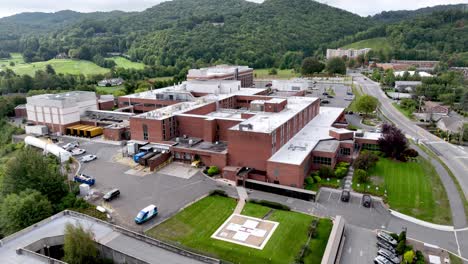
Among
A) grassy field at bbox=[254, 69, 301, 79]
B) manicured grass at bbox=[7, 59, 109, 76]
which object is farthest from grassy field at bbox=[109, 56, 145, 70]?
grassy field at bbox=[254, 69, 301, 79]

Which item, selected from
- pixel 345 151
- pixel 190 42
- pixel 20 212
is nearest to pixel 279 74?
pixel 190 42

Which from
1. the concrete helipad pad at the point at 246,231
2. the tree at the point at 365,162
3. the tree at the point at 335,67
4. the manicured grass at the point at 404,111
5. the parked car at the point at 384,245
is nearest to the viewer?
the parked car at the point at 384,245

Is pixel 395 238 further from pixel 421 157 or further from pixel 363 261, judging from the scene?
pixel 421 157

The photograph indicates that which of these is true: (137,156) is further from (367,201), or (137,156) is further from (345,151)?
(367,201)

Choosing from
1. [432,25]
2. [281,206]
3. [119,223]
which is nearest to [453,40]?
[432,25]

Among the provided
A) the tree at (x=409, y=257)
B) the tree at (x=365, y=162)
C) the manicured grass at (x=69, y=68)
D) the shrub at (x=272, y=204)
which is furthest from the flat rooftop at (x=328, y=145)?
the manicured grass at (x=69, y=68)

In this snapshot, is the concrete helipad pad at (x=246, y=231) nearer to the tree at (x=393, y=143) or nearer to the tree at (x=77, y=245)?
the tree at (x=77, y=245)
